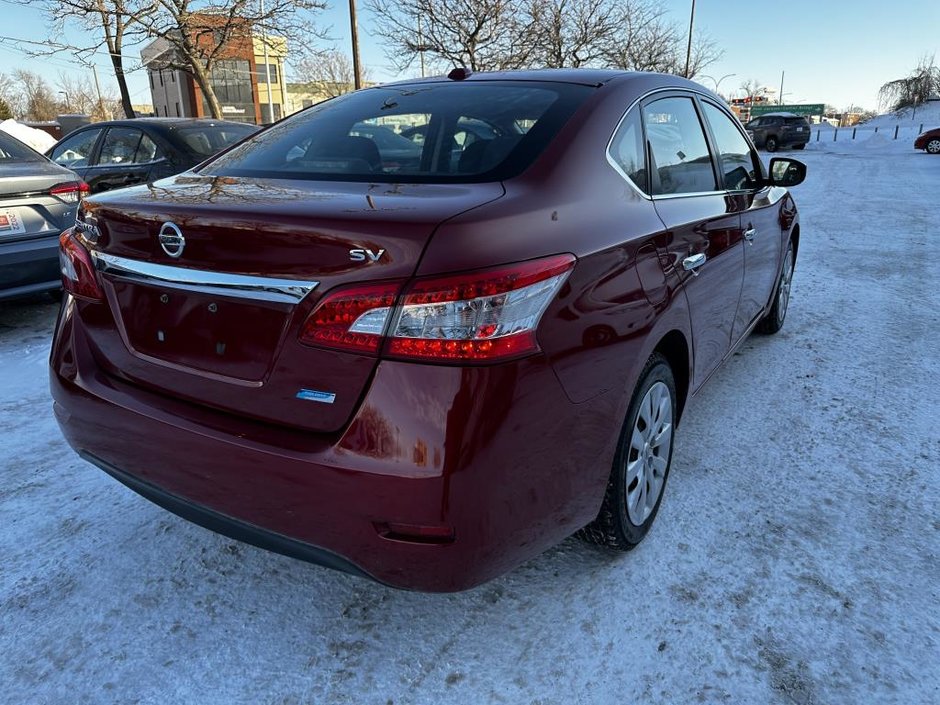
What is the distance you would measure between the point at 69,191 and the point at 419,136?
12.1 feet

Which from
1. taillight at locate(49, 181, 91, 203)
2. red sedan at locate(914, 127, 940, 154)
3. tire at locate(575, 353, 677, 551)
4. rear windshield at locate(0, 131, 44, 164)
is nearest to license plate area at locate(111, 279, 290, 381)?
tire at locate(575, 353, 677, 551)

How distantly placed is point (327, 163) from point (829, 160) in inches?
934

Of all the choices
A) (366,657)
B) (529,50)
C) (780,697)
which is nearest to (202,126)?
(366,657)

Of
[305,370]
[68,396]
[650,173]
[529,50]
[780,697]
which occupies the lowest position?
[780,697]

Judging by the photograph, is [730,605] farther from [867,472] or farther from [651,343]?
[867,472]

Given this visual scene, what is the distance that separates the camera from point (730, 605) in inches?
84.7

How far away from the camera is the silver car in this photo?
4527 millimetres

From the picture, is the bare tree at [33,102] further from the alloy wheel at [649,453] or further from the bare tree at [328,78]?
the alloy wheel at [649,453]

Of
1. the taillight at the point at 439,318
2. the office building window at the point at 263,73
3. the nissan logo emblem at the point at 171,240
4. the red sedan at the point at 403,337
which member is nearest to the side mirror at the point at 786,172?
the red sedan at the point at 403,337

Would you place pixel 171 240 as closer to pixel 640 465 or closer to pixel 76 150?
Result: pixel 640 465

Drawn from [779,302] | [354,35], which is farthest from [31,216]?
[354,35]

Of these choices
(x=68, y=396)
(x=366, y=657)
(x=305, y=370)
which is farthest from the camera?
(x=68, y=396)

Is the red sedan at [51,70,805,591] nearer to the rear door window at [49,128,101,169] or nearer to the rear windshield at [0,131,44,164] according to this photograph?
the rear windshield at [0,131,44,164]

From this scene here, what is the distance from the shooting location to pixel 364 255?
1.56 m
